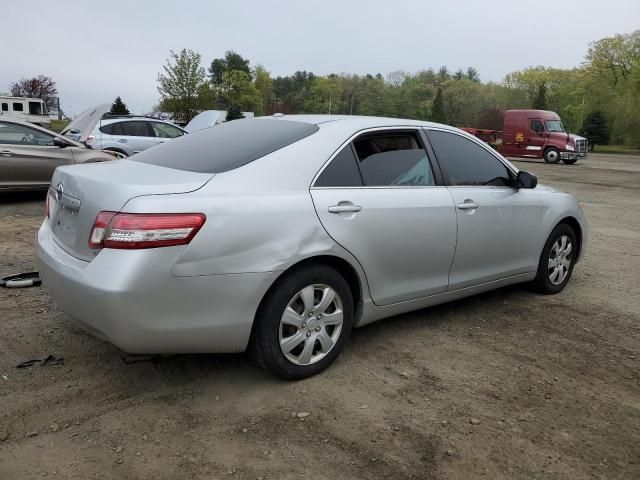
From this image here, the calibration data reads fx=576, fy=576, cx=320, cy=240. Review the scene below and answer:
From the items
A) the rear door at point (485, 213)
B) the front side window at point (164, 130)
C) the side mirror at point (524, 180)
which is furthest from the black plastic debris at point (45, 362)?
the front side window at point (164, 130)

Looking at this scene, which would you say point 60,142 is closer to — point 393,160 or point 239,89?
point 393,160

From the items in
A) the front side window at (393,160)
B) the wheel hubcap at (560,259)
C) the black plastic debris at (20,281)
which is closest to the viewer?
the front side window at (393,160)

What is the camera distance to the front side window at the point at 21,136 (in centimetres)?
A: 904

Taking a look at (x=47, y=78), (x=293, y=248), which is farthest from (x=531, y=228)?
(x=47, y=78)

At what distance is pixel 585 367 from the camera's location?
366 centimetres

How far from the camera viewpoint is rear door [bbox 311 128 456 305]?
3.33 meters

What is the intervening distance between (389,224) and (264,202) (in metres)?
0.89

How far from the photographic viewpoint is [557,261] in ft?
16.7

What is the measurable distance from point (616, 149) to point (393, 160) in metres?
50.3

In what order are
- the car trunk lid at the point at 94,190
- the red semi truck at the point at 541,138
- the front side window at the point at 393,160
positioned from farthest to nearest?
the red semi truck at the point at 541,138, the front side window at the point at 393,160, the car trunk lid at the point at 94,190

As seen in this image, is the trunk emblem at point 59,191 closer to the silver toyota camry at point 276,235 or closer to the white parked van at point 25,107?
the silver toyota camry at point 276,235

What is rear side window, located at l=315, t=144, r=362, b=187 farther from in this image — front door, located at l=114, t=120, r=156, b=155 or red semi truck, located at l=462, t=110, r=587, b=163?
red semi truck, located at l=462, t=110, r=587, b=163

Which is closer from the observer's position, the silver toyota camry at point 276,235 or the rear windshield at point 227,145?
the silver toyota camry at point 276,235

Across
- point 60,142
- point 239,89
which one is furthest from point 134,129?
point 239,89
